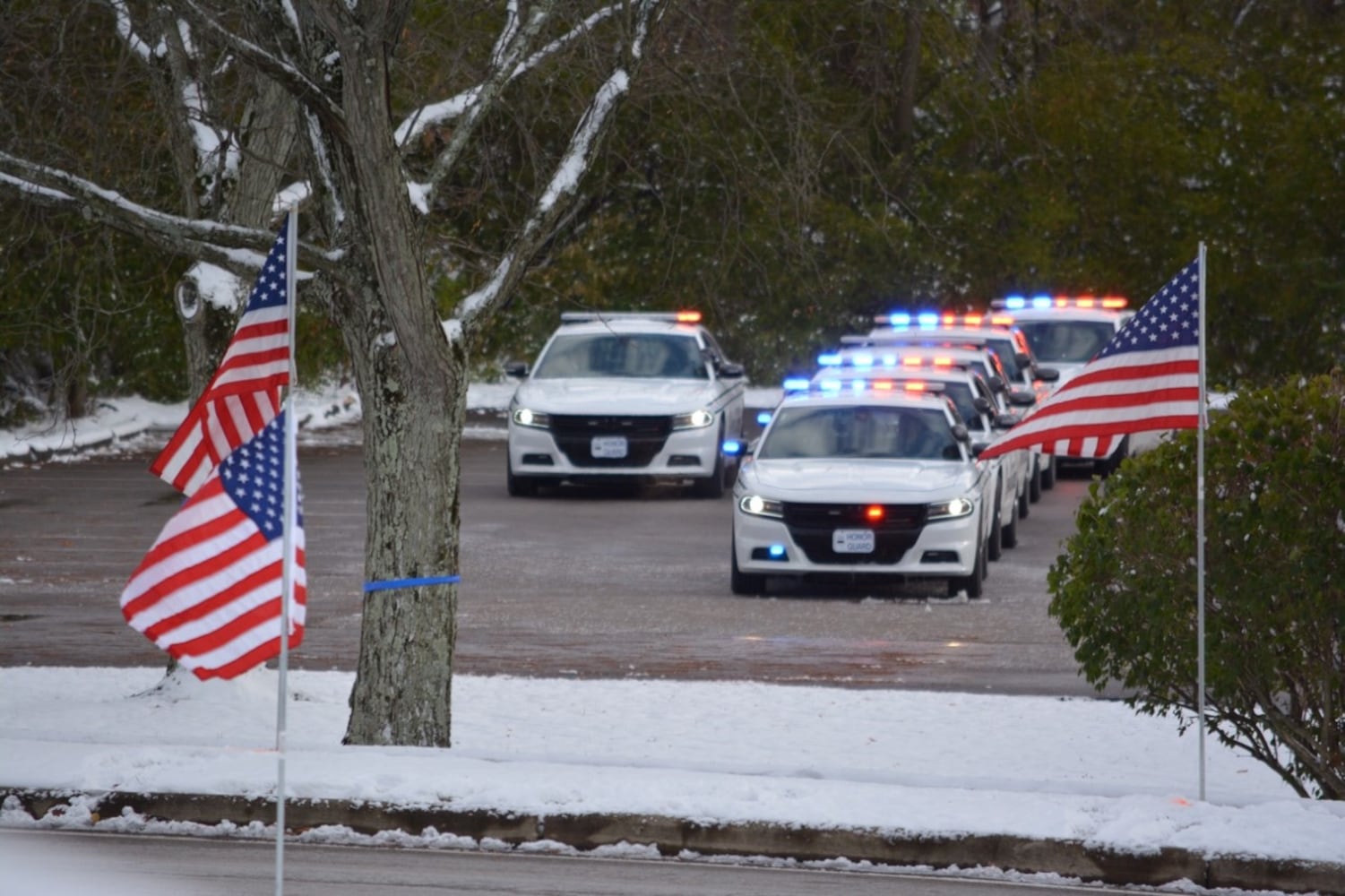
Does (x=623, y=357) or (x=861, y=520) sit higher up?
(x=623, y=357)

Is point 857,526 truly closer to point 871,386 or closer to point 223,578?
point 871,386

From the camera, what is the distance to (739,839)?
29.8 feet

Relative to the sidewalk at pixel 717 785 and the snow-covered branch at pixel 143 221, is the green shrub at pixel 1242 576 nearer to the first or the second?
the sidewalk at pixel 717 785

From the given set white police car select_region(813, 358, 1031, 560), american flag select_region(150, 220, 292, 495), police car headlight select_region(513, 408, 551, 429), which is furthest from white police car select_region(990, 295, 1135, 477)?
american flag select_region(150, 220, 292, 495)

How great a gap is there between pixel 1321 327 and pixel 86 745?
31.8 metres

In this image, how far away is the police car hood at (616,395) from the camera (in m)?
23.8

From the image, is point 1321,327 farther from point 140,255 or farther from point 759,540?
point 759,540

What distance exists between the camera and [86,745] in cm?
1030

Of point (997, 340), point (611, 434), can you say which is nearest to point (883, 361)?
point (611, 434)

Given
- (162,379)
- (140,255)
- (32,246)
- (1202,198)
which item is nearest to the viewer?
(32,246)

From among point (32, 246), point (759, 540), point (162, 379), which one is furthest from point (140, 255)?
point (759, 540)

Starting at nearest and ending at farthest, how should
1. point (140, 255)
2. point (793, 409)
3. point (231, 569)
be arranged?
point (231, 569) → point (793, 409) → point (140, 255)

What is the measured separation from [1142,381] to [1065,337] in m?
19.5

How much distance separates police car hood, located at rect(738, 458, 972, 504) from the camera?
1688cm
